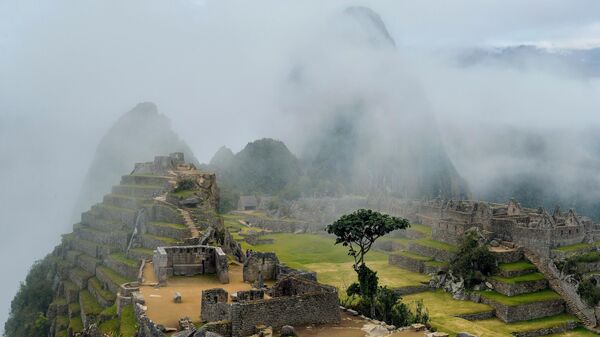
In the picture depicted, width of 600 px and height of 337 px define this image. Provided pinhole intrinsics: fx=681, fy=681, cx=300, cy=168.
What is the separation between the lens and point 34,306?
A: 4528 cm

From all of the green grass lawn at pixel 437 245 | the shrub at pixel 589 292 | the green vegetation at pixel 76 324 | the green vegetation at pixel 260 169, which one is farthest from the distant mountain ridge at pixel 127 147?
the shrub at pixel 589 292

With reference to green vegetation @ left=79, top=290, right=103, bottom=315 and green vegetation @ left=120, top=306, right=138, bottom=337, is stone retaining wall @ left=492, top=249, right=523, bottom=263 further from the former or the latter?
green vegetation @ left=120, top=306, right=138, bottom=337

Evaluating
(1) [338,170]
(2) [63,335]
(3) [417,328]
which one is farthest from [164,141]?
(3) [417,328]

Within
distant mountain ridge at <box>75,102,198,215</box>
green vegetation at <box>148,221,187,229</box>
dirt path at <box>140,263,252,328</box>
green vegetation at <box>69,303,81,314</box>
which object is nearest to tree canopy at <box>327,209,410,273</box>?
dirt path at <box>140,263,252,328</box>

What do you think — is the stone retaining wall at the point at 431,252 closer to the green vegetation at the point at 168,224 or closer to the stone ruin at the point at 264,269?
the green vegetation at the point at 168,224

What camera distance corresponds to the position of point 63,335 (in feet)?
120

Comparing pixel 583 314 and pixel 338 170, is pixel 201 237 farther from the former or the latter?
pixel 338 170

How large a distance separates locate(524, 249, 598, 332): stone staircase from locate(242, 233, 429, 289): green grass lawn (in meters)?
7.04

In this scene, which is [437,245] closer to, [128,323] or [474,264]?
[474,264]

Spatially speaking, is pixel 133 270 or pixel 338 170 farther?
pixel 338 170

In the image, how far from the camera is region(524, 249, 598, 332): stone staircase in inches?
1502

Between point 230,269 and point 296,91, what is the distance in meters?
155

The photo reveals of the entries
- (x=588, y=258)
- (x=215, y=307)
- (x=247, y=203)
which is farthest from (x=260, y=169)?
(x=215, y=307)

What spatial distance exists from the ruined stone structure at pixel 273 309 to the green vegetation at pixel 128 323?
315 cm
